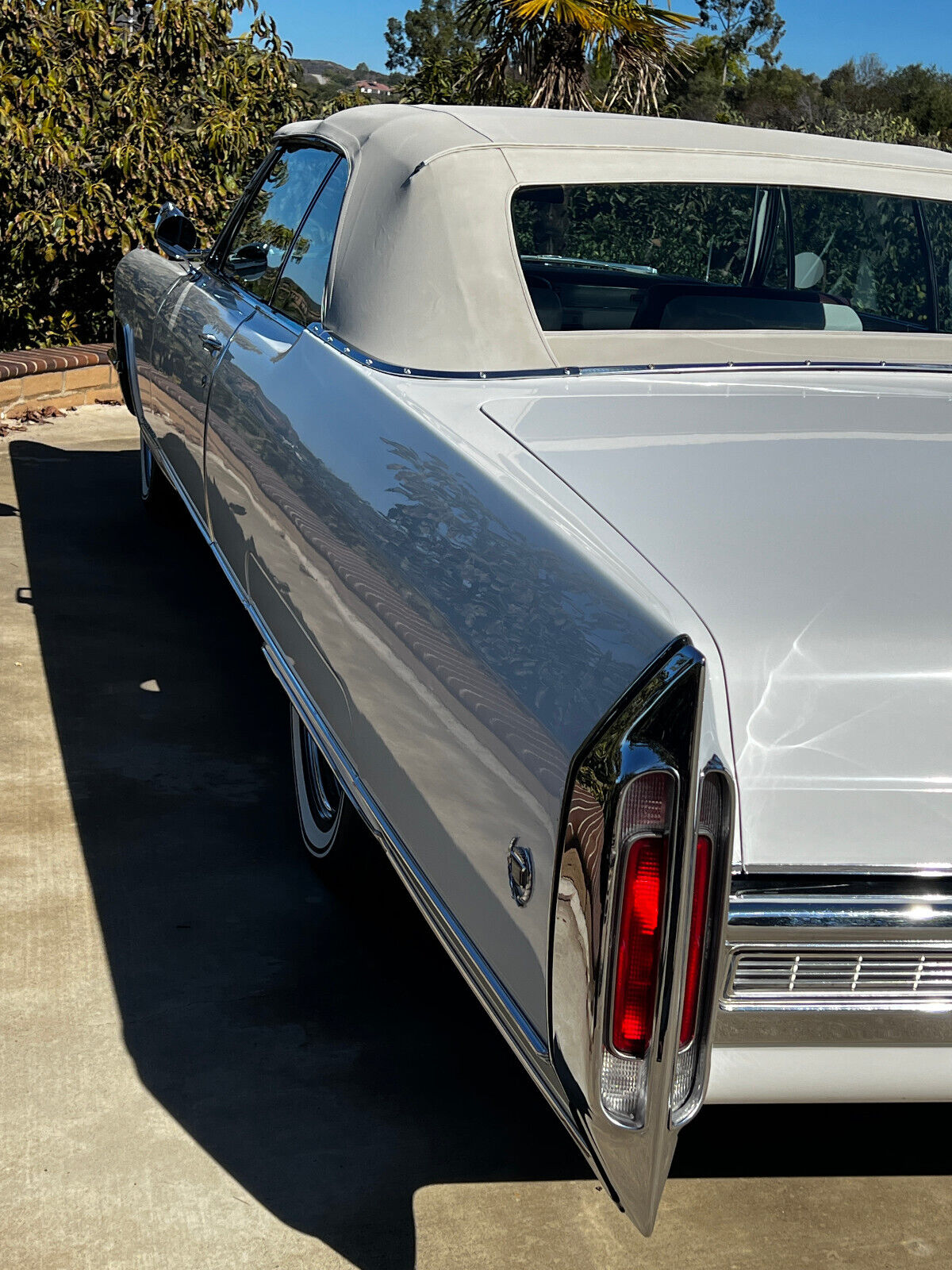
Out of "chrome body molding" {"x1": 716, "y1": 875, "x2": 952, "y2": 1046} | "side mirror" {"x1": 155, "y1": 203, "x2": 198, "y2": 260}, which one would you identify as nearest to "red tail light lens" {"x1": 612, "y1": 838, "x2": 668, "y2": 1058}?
"chrome body molding" {"x1": 716, "y1": 875, "x2": 952, "y2": 1046}

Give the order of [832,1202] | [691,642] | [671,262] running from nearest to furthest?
[691,642]
[832,1202]
[671,262]

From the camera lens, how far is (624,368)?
2639 millimetres

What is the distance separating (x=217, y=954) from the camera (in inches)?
107

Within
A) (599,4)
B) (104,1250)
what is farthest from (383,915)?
(599,4)

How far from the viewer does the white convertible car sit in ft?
4.78

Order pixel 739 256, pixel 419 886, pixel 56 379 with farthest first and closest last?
1. pixel 56 379
2. pixel 739 256
3. pixel 419 886

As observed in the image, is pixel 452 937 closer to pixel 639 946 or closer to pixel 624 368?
pixel 639 946

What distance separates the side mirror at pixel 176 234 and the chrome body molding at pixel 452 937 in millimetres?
2470

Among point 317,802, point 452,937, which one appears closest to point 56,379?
point 317,802

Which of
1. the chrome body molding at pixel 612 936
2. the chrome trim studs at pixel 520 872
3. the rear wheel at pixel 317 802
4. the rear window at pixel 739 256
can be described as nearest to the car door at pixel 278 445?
the rear wheel at pixel 317 802

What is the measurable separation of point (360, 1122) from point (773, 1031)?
3.08ft

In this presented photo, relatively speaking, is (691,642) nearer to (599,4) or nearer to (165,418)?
(165,418)

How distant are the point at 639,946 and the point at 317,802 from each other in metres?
1.70

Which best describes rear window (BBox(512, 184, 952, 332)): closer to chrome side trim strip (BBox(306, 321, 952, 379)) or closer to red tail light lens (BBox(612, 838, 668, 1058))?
chrome side trim strip (BBox(306, 321, 952, 379))
